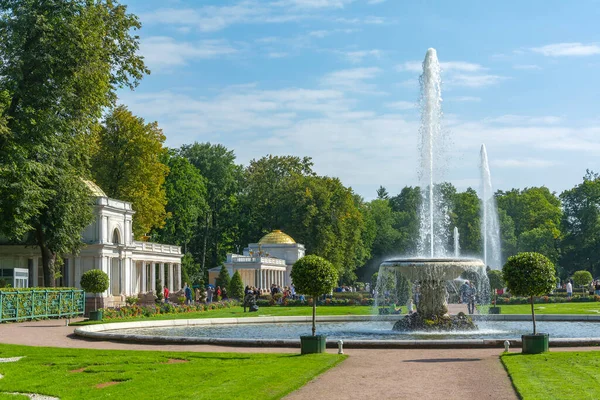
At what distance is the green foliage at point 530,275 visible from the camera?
22.7 meters

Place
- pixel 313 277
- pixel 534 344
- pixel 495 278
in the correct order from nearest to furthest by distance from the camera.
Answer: pixel 534 344
pixel 313 277
pixel 495 278

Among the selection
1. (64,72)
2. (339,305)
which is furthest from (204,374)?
(339,305)

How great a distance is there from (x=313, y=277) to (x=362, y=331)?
1011cm

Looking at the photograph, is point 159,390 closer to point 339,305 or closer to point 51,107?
point 51,107

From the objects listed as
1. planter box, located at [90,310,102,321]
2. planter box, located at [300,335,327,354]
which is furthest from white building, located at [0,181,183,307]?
planter box, located at [300,335,327,354]

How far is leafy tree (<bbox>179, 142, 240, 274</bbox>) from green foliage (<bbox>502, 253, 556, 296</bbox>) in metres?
83.7

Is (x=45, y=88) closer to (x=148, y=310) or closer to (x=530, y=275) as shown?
(x=148, y=310)

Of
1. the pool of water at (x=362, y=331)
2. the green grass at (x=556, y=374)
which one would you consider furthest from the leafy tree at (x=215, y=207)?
the green grass at (x=556, y=374)

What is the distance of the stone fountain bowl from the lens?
3044 cm

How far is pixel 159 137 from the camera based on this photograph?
249 ft

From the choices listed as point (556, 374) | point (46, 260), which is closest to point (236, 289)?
point (46, 260)

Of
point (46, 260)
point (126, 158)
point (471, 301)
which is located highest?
point (126, 158)

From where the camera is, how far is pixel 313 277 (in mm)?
23781

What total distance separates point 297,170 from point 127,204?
42.2 meters
